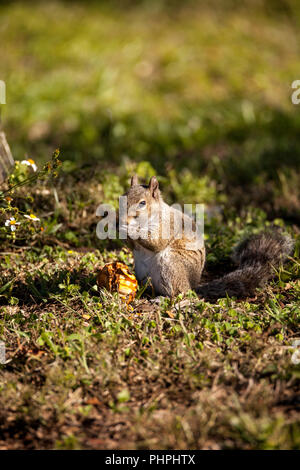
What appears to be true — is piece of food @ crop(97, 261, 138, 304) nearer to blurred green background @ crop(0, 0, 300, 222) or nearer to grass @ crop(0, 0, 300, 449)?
grass @ crop(0, 0, 300, 449)

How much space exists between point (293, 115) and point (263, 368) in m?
5.31

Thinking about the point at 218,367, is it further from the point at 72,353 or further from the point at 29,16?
the point at 29,16

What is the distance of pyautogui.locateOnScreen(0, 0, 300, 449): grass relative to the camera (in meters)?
2.23

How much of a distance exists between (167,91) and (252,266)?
17.2ft

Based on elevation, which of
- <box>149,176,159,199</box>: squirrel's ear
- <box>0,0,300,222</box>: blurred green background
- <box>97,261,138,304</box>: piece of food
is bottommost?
<box>97,261,138,304</box>: piece of food

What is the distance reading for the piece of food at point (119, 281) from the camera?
3.04 m

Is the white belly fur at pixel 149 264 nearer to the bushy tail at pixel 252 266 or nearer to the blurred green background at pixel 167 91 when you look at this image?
the bushy tail at pixel 252 266

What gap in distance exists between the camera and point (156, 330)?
2.78 m

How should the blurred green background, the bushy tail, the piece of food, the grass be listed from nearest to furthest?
the grass, the piece of food, the bushy tail, the blurred green background

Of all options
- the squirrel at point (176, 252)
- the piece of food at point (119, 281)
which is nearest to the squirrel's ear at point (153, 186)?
the squirrel at point (176, 252)

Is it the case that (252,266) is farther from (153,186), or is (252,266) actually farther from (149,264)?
(153,186)

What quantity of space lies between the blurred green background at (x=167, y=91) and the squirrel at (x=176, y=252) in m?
1.37

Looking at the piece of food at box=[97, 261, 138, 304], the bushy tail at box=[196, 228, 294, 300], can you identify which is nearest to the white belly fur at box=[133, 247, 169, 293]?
the piece of food at box=[97, 261, 138, 304]

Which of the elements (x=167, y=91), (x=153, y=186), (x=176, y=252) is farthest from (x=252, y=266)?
(x=167, y=91)
